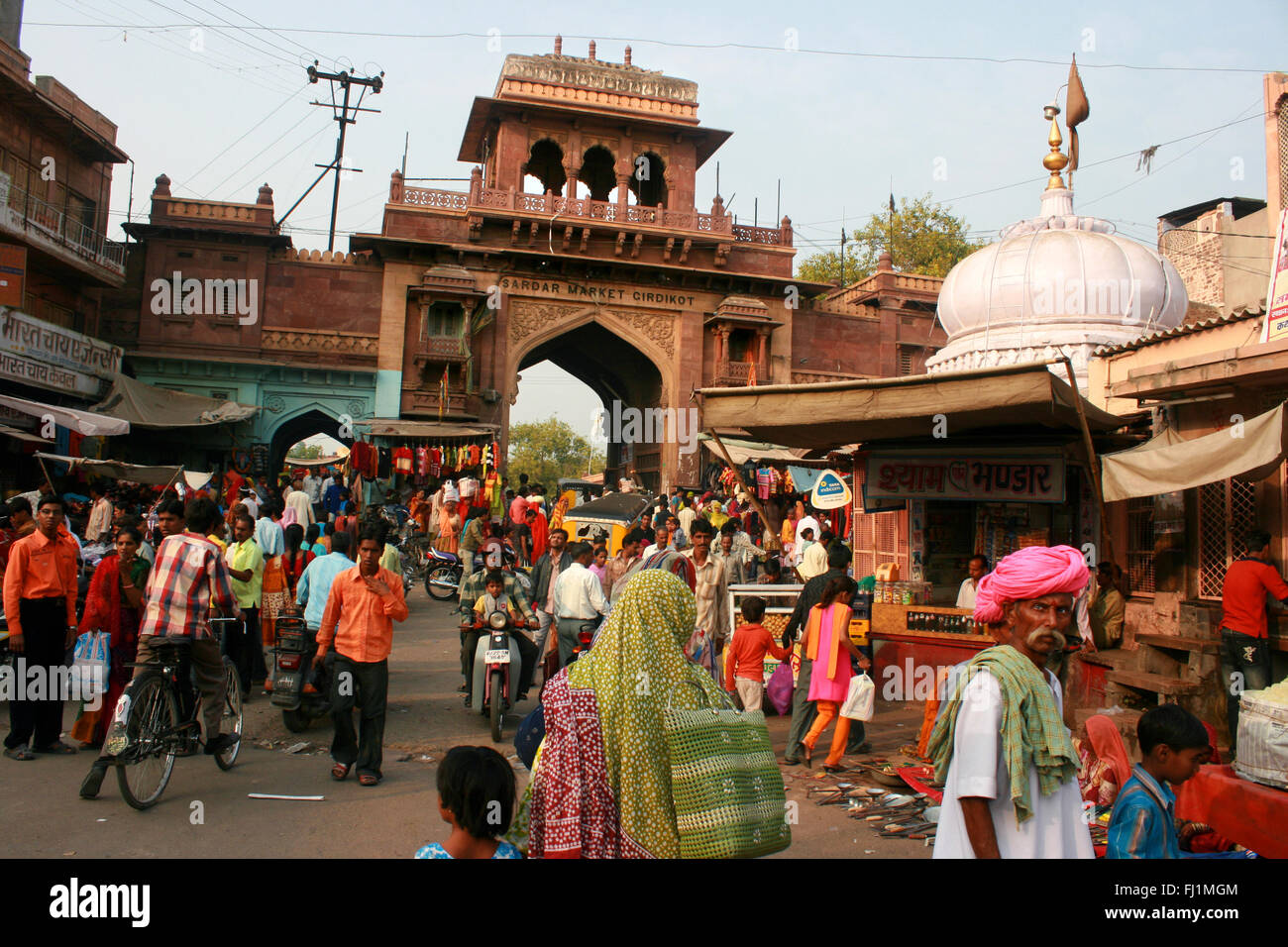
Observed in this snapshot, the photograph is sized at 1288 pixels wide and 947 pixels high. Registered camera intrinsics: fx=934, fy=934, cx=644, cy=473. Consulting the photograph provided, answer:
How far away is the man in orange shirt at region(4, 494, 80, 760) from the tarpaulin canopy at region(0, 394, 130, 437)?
31.2ft

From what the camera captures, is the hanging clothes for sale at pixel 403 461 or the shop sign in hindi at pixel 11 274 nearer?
the shop sign in hindi at pixel 11 274

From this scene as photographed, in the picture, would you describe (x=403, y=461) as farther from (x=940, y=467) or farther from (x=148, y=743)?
(x=148, y=743)

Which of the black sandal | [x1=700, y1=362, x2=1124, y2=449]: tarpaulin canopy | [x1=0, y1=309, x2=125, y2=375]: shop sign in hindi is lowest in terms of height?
the black sandal

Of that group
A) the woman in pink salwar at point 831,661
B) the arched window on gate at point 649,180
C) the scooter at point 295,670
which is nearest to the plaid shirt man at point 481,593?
the scooter at point 295,670

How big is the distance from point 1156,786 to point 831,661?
3255mm

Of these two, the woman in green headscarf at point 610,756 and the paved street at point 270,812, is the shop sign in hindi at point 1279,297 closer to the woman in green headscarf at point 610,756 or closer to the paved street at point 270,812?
the paved street at point 270,812

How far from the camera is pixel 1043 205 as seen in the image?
1212cm

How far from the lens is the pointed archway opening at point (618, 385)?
79.8 feet

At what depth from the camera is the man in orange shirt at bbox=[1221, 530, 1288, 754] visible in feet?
20.1

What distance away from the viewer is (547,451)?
69812 millimetres

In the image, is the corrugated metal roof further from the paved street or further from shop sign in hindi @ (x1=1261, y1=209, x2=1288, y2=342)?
the paved street

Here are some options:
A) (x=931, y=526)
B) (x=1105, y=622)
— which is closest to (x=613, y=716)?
(x=1105, y=622)
